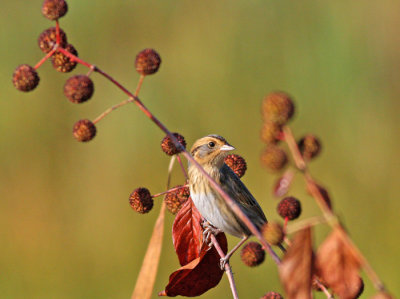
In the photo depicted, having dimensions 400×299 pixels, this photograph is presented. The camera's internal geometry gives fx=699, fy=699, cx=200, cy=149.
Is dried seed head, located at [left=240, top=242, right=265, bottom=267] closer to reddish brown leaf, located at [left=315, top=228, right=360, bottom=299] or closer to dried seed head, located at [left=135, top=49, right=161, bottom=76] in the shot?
dried seed head, located at [left=135, top=49, right=161, bottom=76]

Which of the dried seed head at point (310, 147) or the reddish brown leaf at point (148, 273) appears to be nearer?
the dried seed head at point (310, 147)

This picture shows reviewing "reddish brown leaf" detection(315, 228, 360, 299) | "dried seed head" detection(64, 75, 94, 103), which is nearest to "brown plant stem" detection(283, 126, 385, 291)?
"reddish brown leaf" detection(315, 228, 360, 299)

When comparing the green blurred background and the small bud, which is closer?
the small bud

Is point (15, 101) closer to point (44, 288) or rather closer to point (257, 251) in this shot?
point (44, 288)

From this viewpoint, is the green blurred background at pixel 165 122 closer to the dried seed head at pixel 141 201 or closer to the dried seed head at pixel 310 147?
the dried seed head at pixel 141 201

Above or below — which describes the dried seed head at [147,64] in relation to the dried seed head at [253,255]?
above

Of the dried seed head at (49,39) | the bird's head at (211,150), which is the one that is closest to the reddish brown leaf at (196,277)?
the dried seed head at (49,39)

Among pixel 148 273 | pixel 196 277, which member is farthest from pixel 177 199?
pixel 148 273
